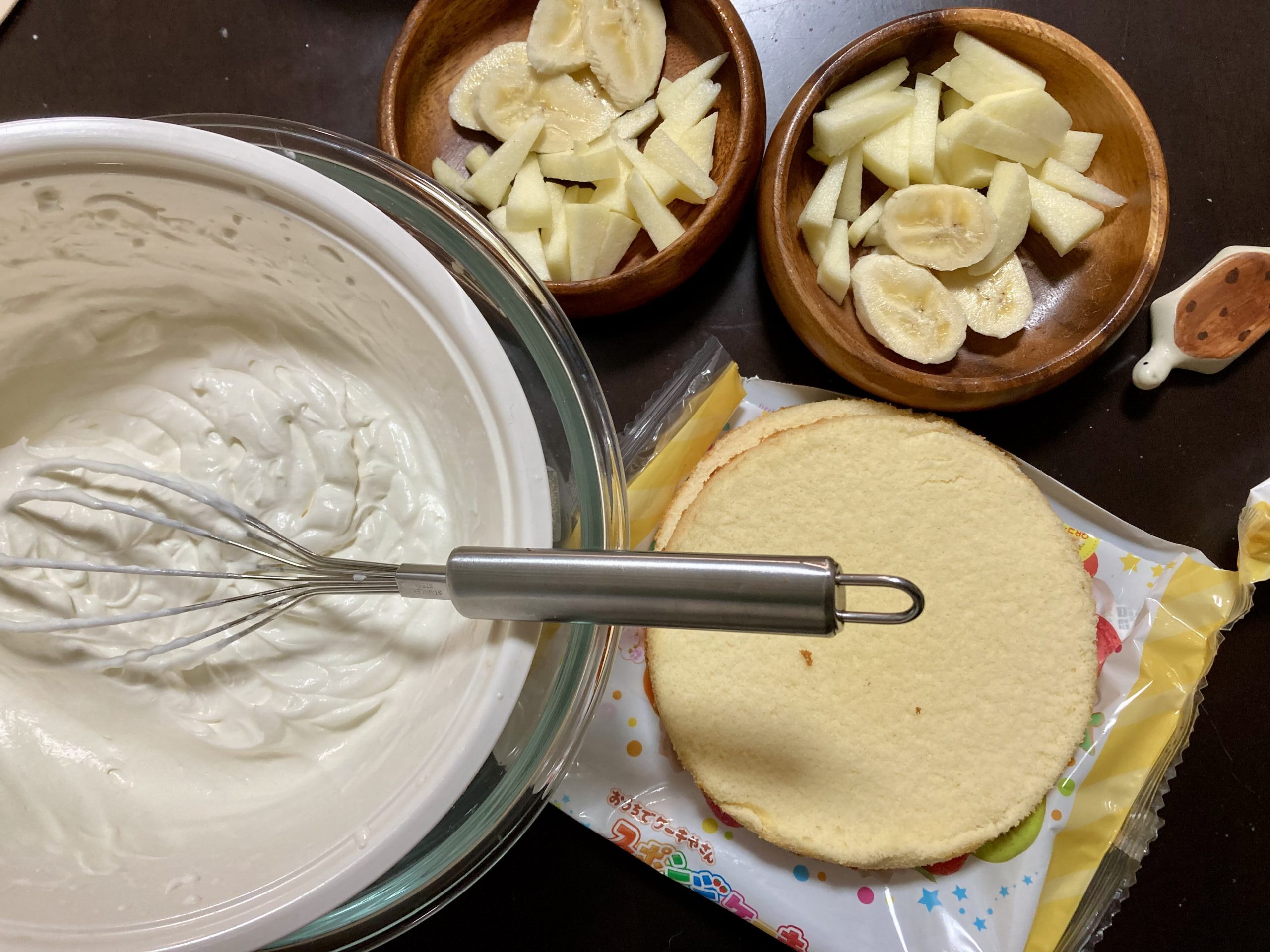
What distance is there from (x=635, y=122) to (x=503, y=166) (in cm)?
17

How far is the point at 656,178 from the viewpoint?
2.99 ft

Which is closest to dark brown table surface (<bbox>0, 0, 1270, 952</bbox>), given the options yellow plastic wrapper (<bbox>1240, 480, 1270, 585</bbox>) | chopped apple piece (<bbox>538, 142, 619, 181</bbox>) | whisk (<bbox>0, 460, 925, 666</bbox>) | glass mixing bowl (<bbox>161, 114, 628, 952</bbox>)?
yellow plastic wrapper (<bbox>1240, 480, 1270, 585</bbox>)

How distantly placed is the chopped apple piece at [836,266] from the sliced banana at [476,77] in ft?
1.39

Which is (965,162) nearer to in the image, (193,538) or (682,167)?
(682,167)

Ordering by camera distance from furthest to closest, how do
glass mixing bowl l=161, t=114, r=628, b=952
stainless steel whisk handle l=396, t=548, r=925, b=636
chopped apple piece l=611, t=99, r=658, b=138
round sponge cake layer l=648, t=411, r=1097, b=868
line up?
chopped apple piece l=611, t=99, r=658, b=138
round sponge cake layer l=648, t=411, r=1097, b=868
glass mixing bowl l=161, t=114, r=628, b=952
stainless steel whisk handle l=396, t=548, r=925, b=636

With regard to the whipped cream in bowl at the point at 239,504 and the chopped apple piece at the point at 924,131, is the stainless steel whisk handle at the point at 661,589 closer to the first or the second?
the whipped cream in bowl at the point at 239,504

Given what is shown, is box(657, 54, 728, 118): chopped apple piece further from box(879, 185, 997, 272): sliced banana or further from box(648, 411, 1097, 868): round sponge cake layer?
box(648, 411, 1097, 868): round sponge cake layer

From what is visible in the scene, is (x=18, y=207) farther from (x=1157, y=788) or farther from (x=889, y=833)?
(x=1157, y=788)

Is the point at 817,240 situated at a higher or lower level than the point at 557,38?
lower

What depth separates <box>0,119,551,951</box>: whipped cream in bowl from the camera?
0.60 metres

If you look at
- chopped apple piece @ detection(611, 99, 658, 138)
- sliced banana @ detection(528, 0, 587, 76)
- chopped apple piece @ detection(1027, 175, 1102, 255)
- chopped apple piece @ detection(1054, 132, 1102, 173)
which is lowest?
chopped apple piece @ detection(1027, 175, 1102, 255)

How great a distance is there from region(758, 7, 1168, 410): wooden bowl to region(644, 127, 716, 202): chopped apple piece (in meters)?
0.06

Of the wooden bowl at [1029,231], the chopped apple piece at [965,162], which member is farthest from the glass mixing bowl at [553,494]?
the chopped apple piece at [965,162]

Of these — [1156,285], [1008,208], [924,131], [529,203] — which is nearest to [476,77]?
[529,203]
